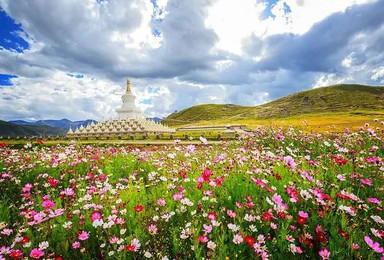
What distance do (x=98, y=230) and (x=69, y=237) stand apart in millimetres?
432

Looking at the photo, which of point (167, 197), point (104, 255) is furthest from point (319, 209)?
point (104, 255)

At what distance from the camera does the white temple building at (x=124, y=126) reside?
2063 inches

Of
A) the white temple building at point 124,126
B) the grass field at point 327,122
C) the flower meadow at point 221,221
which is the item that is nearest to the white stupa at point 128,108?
the white temple building at point 124,126

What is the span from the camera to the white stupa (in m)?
66.9

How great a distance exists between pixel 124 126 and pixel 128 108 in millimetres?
14331

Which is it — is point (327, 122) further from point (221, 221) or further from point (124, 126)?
point (221, 221)

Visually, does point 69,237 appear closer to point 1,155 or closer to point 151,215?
point 151,215

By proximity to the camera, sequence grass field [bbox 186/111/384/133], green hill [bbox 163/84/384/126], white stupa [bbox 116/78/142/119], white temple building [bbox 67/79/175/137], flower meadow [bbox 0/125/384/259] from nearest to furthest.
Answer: flower meadow [bbox 0/125/384/259]
grass field [bbox 186/111/384/133]
white temple building [bbox 67/79/175/137]
white stupa [bbox 116/78/142/119]
green hill [bbox 163/84/384/126]

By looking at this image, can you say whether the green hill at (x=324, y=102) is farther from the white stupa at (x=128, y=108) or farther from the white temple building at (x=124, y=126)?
the white temple building at (x=124, y=126)

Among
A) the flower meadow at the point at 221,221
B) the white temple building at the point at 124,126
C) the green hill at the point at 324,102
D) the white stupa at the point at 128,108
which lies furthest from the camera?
the green hill at the point at 324,102

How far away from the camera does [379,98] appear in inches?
5994

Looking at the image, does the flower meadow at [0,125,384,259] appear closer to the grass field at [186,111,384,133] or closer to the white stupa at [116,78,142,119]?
the grass field at [186,111,384,133]

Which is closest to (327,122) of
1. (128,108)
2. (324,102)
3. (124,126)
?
(124,126)

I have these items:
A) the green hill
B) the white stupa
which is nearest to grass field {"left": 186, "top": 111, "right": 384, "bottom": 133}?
the white stupa
